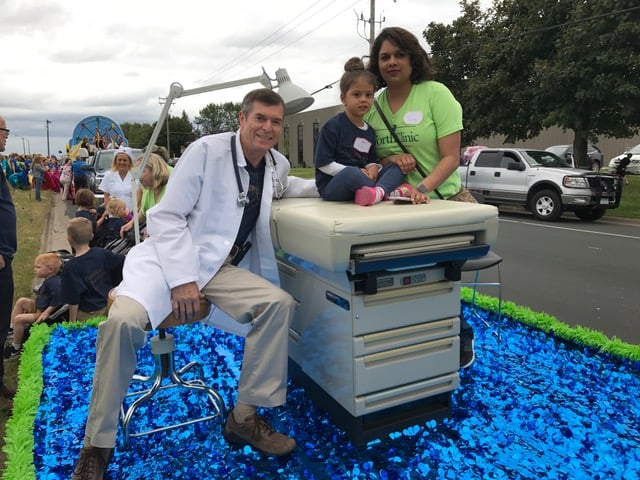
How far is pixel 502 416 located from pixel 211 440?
154 centimetres

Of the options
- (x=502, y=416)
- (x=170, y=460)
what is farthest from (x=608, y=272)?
(x=170, y=460)

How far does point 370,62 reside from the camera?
294 cm

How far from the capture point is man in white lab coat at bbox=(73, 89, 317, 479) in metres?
2.21

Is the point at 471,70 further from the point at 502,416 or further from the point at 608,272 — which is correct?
the point at 502,416

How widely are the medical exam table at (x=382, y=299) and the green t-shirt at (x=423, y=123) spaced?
13.1 inches

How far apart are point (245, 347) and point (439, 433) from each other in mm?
1090

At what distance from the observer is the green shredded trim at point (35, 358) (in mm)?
2359

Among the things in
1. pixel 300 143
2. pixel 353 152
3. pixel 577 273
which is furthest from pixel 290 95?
pixel 300 143

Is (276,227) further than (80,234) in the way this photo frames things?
No

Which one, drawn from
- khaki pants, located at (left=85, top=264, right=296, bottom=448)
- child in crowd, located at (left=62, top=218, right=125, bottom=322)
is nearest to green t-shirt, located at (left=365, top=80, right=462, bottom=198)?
khaki pants, located at (left=85, top=264, right=296, bottom=448)

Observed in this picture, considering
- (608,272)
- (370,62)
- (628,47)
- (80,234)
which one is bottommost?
(608,272)

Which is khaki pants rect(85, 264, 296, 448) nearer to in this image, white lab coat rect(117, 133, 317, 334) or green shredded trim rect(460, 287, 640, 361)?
white lab coat rect(117, 133, 317, 334)

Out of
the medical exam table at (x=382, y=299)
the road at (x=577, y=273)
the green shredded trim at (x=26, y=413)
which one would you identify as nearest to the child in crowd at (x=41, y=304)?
the green shredded trim at (x=26, y=413)

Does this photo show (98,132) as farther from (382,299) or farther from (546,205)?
(382,299)
